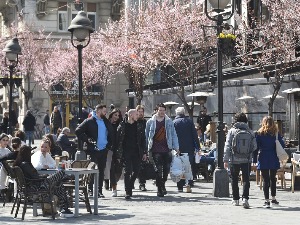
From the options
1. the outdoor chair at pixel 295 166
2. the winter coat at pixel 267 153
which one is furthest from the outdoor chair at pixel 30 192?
the outdoor chair at pixel 295 166

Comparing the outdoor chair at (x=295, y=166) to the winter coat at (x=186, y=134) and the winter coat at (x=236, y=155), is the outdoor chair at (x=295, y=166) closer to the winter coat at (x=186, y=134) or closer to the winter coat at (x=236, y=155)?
the winter coat at (x=186, y=134)

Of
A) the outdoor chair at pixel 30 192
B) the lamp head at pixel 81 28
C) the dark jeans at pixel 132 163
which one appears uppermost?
the lamp head at pixel 81 28

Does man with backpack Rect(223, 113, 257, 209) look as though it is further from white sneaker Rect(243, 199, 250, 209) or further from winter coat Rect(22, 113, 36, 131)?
winter coat Rect(22, 113, 36, 131)

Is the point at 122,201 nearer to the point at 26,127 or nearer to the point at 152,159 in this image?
the point at 152,159

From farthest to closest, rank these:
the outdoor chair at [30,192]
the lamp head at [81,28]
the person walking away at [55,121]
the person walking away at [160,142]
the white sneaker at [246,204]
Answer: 1. the person walking away at [55,121]
2. the lamp head at [81,28]
3. the person walking away at [160,142]
4. the white sneaker at [246,204]
5. the outdoor chair at [30,192]

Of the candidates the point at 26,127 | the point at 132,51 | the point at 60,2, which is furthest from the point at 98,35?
the point at 26,127

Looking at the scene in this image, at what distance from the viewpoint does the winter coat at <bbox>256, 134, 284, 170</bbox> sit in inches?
720

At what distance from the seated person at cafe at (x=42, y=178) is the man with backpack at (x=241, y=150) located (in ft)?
10.8

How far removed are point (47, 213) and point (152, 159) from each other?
4.62 meters

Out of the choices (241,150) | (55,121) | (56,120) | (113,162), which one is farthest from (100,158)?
(56,120)

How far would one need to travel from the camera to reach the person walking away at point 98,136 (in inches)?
805

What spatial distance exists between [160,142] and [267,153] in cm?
309

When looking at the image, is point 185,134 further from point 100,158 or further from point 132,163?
point 100,158

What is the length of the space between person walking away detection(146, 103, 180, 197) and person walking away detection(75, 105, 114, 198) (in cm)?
83
